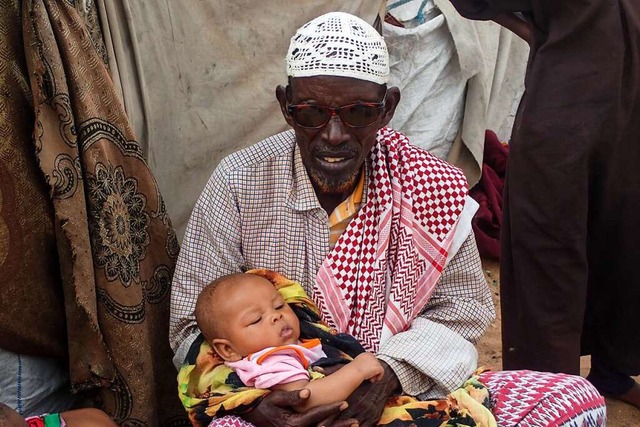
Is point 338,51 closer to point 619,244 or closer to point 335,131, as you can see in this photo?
point 335,131

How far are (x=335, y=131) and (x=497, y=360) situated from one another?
2.30m

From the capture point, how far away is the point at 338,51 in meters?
2.60

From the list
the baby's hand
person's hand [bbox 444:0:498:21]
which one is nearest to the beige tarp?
person's hand [bbox 444:0:498:21]

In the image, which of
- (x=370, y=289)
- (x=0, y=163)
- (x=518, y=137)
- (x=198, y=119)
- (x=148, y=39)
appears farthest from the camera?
(x=198, y=119)

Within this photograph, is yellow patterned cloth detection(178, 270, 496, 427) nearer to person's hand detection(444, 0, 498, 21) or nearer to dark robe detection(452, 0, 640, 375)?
dark robe detection(452, 0, 640, 375)

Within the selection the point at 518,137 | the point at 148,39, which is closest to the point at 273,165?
the point at 518,137

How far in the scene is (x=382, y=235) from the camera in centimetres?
275

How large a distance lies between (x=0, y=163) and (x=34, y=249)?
0.30 metres

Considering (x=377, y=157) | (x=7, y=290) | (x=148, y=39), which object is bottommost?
(x=7, y=290)

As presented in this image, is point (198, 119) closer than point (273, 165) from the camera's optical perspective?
No

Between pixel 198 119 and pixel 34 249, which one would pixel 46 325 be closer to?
pixel 34 249

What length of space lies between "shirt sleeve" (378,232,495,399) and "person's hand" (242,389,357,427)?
0.29 m

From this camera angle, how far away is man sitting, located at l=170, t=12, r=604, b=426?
103 inches

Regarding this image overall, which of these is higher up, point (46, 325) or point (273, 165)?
point (273, 165)
